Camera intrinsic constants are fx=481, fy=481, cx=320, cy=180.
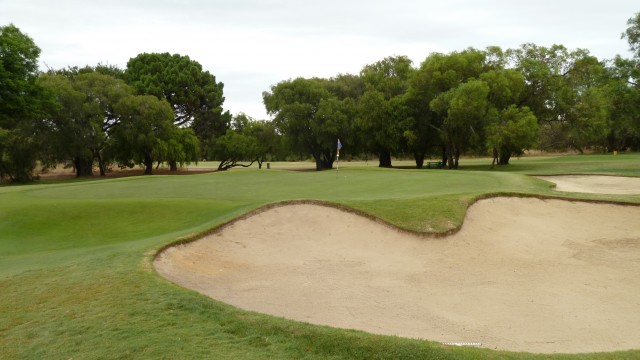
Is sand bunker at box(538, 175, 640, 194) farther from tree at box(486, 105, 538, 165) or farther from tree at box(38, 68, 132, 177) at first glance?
tree at box(38, 68, 132, 177)

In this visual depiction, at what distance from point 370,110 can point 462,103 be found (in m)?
12.5

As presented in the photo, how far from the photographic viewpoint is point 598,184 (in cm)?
2500

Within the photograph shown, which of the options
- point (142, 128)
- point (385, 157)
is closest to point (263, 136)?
point (142, 128)

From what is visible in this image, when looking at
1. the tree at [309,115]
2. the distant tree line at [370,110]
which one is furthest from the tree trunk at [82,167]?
the tree at [309,115]

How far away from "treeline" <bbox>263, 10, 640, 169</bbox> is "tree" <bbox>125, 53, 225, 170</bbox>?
15.9 metres

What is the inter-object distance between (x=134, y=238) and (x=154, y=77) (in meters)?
55.8

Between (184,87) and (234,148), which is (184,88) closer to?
(184,87)

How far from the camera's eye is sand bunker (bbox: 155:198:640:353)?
7523 millimetres

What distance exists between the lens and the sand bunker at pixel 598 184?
22344 millimetres

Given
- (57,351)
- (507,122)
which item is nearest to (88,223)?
(57,351)

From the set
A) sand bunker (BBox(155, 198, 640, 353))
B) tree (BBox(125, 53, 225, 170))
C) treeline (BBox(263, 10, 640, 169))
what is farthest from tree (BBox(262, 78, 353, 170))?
sand bunker (BBox(155, 198, 640, 353))

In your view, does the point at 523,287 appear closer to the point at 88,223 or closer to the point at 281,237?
the point at 281,237

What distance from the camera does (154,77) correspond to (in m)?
64.7

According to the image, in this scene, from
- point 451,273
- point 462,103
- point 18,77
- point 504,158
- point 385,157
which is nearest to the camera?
point 451,273
